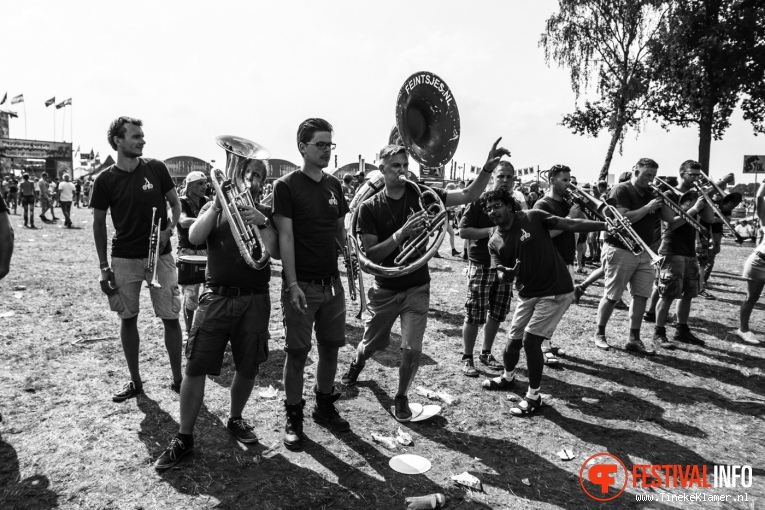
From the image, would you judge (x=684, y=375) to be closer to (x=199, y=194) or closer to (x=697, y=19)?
(x=199, y=194)

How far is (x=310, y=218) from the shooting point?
10.8 feet

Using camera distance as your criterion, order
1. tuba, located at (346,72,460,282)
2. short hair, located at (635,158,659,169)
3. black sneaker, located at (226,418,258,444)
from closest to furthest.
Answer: black sneaker, located at (226,418,258,444), tuba, located at (346,72,460,282), short hair, located at (635,158,659,169)

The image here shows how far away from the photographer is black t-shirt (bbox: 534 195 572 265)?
4.56 meters

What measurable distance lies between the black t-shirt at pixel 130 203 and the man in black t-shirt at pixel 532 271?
2630 mm

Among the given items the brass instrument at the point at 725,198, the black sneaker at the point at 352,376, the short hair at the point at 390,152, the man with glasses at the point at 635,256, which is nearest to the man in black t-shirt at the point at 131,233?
the black sneaker at the point at 352,376

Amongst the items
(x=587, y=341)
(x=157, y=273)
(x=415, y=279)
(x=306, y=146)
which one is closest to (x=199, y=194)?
(x=157, y=273)

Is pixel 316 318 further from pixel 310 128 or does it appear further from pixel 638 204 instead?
pixel 638 204

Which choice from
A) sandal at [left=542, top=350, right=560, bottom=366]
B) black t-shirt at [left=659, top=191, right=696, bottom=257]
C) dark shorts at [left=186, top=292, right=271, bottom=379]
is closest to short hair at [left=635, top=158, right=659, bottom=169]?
black t-shirt at [left=659, top=191, right=696, bottom=257]

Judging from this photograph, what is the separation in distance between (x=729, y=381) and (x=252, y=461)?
4.42 metres

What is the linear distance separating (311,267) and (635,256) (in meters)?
3.79

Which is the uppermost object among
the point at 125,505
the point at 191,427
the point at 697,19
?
the point at 697,19

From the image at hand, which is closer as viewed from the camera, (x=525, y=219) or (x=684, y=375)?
(x=525, y=219)

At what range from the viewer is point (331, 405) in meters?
3.69

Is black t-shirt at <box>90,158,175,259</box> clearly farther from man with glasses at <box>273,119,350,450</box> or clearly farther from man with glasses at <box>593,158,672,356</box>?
man with glasses at <box>593,158,672,356</box>
